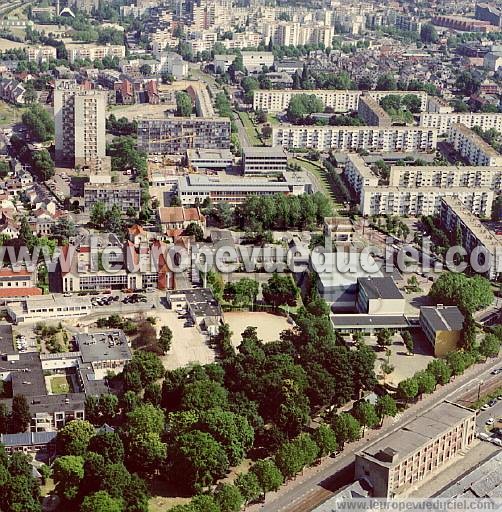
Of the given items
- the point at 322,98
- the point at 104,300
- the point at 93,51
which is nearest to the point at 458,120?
the point at 322,98

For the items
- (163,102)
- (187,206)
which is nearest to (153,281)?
(187,206)

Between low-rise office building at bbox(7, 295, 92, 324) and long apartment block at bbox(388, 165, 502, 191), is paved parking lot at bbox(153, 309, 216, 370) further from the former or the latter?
long apartment block at bbox(388, 165, 502, 191)

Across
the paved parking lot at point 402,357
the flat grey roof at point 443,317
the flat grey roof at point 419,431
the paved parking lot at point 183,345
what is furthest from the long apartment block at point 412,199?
the flat grey roof at point 419,431

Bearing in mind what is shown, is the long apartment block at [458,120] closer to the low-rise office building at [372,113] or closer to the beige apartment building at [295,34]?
the low-rise office building at [372,113]

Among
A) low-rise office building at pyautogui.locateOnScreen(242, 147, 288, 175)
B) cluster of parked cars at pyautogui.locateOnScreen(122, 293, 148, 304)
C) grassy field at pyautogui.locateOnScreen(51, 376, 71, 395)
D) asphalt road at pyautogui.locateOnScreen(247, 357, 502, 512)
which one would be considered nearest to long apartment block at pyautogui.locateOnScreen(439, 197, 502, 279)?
low-rise office building at pyautogui.locateOnScreen(242, 147, 288, 175)

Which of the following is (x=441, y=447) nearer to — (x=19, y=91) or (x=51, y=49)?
(x=19, y=91)

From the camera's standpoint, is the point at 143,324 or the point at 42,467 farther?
the point at 143,324

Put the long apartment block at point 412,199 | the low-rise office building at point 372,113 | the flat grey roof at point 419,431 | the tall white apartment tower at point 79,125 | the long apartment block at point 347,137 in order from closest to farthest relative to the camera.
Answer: the flat grey roof at point 419,431, the long apartment block at point 412,199, the tall white apartment tower at point 79,125, the long apartment block at point 347,137, the low-rise office building at point 372,113
